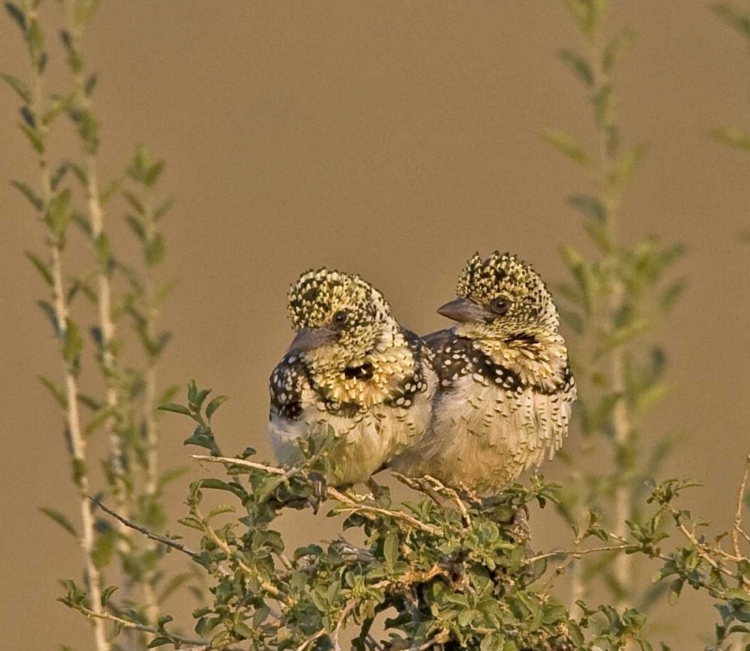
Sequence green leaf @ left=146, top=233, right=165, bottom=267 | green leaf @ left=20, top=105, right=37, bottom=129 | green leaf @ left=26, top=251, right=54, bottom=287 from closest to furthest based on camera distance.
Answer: green leaf @ left=26, top=251, right=54, bottom=287
green leaf @ left=20, top=105, right=37, bottom=129
green leaf @ left=146, top=233, right=165, bottom=267

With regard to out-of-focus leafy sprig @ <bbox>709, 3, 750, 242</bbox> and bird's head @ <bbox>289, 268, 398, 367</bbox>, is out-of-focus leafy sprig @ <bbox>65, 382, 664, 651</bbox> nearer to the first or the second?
bird's head @ <bbox>289, 268, 398, 367</bbox>

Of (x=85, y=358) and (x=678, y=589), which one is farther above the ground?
(x=85, y=358)

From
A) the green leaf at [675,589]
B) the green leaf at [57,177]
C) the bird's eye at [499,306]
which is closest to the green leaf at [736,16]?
the bird's eye at [499,306]

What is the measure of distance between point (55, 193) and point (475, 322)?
1.59 metres

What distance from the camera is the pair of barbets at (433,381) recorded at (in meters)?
4.65

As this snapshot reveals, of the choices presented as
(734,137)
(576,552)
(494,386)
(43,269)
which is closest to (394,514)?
(576,552)

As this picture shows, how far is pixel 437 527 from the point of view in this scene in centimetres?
362

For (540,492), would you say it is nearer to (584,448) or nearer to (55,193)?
(584,448)

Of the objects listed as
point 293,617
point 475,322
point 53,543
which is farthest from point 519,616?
point 53,543

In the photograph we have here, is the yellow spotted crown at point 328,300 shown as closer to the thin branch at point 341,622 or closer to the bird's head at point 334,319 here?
the bird's head at point 334,319

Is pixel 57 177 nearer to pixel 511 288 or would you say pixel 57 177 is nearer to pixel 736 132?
pixel 511 288

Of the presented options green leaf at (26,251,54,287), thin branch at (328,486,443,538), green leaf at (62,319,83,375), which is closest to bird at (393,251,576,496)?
green leaf at (62,319,83,375)

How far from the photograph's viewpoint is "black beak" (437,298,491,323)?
5562mm

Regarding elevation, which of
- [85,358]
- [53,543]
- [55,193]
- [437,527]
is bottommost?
[437,527]
